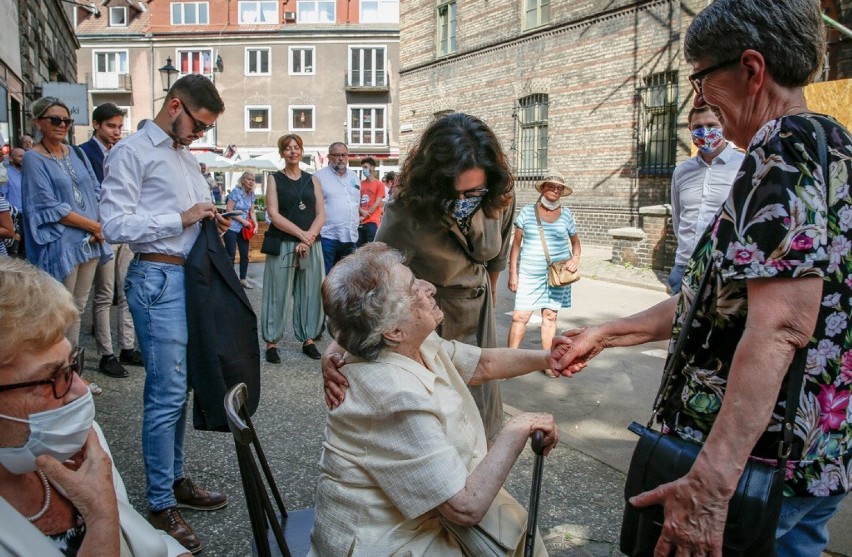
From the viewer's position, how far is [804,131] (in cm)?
152

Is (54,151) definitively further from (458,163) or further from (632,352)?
(632,352)

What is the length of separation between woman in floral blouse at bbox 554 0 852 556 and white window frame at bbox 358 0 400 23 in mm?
45506

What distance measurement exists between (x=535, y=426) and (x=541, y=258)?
15.3 feet

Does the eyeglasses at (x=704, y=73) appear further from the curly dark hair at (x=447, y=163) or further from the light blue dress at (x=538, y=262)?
the light blue dress at (x=538, y=262)

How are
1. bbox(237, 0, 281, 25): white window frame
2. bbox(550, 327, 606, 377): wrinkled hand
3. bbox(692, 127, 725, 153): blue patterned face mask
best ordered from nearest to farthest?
bbox(550, 327, 606, 377): wrinkled hand, bbox(692, 127, 725, 153): blue patterned face mask, bbox(237, 0, 281, 25): white window frame

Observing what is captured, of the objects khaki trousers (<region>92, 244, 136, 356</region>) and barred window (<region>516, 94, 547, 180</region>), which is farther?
barred window (<region>516, 94, 547, 180</region>)

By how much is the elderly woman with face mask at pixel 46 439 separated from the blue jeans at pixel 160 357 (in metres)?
1.48

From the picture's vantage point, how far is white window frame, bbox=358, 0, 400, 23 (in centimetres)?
4447

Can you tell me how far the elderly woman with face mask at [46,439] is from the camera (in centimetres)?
157

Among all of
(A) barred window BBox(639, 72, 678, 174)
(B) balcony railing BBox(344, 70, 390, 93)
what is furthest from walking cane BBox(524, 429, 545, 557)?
(B) balcony railing BBox(344, 70, 390, 93)

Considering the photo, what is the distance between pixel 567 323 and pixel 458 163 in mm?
6096

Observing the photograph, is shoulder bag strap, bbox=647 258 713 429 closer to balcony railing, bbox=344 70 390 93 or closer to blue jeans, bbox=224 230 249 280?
blue jeans, bbox=224 230 249 280

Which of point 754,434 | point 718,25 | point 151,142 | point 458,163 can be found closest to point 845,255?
point 754,434

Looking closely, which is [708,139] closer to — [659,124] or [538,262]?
[538,262]
